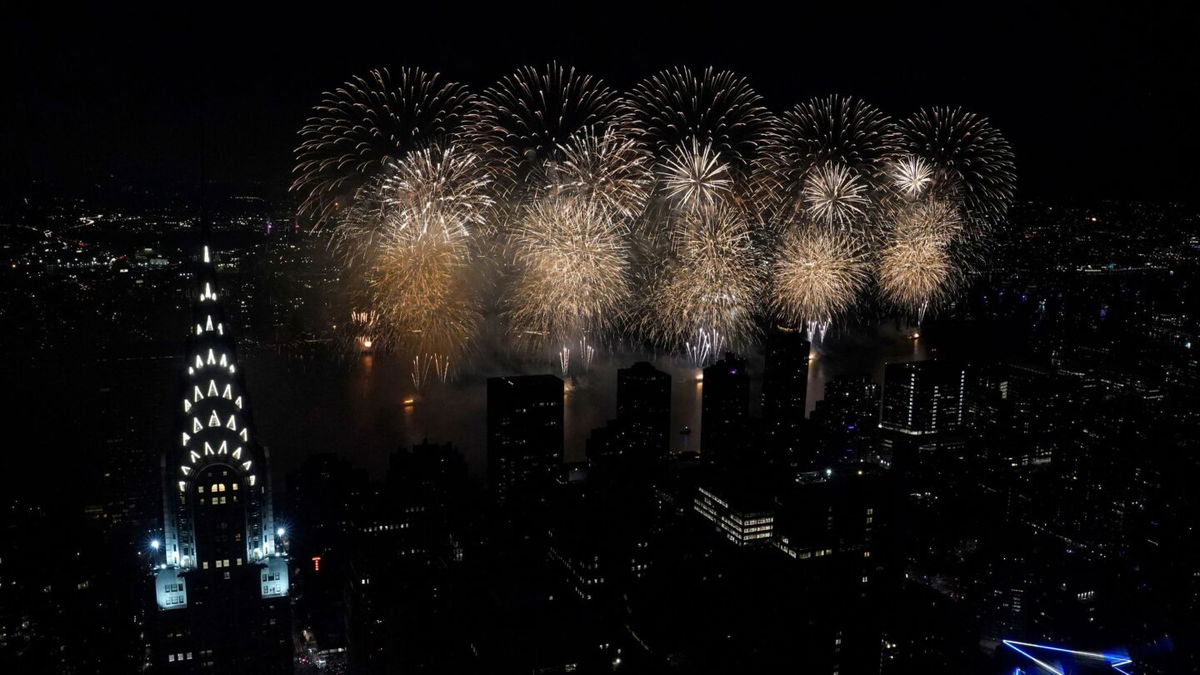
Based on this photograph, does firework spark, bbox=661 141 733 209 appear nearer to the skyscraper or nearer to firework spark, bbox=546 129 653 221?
firework spark, bbox=546 129 653 221

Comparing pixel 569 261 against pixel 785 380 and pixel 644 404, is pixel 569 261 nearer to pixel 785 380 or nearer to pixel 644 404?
pixel 644 404

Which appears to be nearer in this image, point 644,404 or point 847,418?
point 644,404

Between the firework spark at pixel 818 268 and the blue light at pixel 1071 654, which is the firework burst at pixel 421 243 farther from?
the blue light at pixel 1071 654

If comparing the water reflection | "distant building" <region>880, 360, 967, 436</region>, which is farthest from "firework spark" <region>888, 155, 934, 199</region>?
"distant building" <region>880, 360, 967, 436</region>

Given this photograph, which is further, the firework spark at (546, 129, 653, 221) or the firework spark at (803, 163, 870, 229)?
the firework spark at (803, 163, 870, 229)

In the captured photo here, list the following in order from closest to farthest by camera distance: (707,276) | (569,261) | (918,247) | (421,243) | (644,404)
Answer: (421,243), (569,261), (707,276), (918,247), (644,404)

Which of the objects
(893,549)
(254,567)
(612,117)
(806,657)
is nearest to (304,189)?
(612,117)

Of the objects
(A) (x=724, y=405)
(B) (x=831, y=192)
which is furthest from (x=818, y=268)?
(A) (x=724, y=405)
